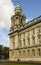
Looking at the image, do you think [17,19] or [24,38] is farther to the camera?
[17,19]

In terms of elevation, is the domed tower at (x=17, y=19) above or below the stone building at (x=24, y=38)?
above

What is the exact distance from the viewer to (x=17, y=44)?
63.5 m

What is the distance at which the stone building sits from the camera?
171 feet

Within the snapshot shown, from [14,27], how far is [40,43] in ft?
62.0

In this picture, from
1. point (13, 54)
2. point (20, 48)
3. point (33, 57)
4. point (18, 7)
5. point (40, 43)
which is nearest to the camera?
point (40, 43)

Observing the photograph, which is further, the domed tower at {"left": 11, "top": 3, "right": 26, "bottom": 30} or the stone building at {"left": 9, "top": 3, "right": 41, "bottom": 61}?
the domed tower at {"left": 11, "top": 3, "right": 26, "bottom": 30}

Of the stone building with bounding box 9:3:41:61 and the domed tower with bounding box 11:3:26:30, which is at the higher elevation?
the domed tower with bounding box 11:3:26:30

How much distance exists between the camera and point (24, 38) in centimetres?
5978

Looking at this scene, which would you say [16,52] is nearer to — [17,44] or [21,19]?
[17,44]

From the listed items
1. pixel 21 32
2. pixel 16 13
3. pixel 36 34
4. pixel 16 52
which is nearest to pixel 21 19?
pixel 16 13

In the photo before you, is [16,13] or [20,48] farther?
[16,13]

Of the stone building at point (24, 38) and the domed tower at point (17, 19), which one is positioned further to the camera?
the domed tower at point (17, 19)

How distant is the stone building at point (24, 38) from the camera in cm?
5215

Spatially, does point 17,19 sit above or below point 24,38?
above
